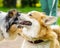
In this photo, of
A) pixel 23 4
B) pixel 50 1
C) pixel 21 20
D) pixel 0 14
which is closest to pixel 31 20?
pixel 21 20

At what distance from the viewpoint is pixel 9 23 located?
5746 millimetres

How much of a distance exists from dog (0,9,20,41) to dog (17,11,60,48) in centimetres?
14

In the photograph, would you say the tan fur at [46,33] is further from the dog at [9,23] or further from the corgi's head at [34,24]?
the dog at [9,23]

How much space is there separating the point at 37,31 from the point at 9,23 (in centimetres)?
58

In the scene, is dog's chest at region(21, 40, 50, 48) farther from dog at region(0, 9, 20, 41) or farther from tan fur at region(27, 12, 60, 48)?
dog at region(0, 9, 20, 41)

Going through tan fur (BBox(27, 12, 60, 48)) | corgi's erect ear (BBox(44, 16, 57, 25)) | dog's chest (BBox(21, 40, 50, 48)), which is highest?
corgi's erect ear (BBox(44, 16, 57, 25))

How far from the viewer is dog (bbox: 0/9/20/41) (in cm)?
571

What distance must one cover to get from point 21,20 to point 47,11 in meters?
1.76

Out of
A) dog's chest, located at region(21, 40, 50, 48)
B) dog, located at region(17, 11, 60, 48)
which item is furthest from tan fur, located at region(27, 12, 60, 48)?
dog's chest, located at region(21, 40, 50, 48)

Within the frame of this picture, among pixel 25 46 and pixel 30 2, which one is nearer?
pixel 25 46

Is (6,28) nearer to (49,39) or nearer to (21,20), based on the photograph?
(21,20)

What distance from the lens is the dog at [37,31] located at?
5.68 meters

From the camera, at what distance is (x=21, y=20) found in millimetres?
5758

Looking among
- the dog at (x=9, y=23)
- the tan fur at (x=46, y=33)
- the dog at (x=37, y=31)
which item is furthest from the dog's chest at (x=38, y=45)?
the dog at (x=9, y=23)
